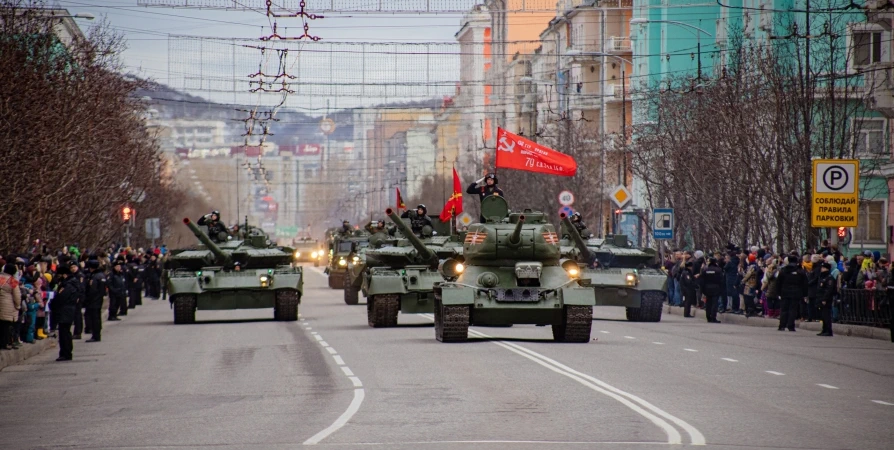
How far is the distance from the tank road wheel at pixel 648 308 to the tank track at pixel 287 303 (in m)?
7.93

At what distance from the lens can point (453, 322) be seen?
25516 mm

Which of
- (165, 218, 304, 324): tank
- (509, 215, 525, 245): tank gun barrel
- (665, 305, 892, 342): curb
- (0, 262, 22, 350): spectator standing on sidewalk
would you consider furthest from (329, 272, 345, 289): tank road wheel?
(0, 262, 22, 350): spectator standing on sidewalk

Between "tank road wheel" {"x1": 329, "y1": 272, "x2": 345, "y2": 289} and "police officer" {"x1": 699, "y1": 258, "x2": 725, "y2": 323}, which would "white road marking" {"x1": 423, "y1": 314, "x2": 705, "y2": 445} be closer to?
"police officer" {"x1": 699, "y1": 258, "x2": 725, "y2": 323}

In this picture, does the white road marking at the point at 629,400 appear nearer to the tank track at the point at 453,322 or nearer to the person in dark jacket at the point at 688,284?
the tank track at the point at 453,322

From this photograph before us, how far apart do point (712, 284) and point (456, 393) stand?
20.5 metres

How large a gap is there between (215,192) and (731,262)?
513 ft

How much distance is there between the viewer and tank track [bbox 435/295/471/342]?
2541 cm

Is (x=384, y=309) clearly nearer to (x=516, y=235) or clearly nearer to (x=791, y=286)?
(x=516, y=235)

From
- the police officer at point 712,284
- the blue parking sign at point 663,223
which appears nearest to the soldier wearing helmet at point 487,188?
the police officer at point 712,284

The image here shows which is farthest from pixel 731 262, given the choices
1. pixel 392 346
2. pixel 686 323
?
pixel 392 346

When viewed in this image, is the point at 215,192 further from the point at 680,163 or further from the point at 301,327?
the point at 301,327

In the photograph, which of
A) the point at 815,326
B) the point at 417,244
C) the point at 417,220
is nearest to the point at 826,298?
the point at 815,326

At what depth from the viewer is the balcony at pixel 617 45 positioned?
81950 mm

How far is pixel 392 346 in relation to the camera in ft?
84.1
